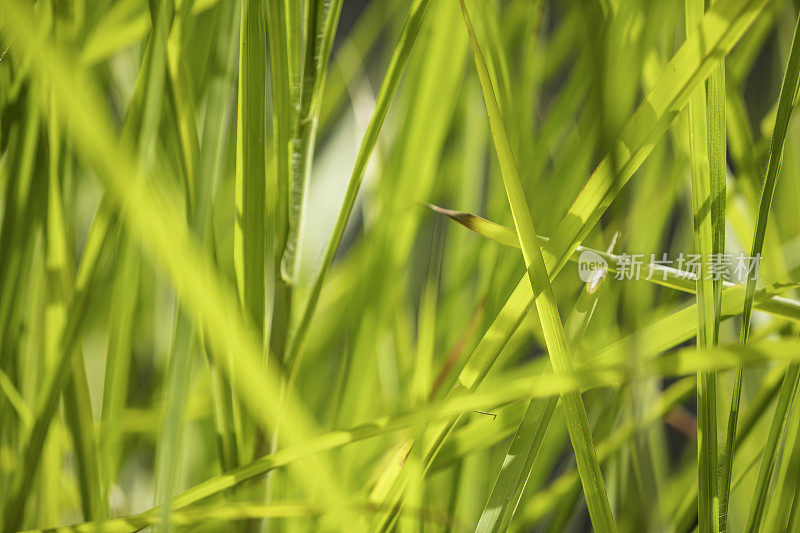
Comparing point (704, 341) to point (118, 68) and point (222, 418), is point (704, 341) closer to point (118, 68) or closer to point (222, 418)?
point (222, 418)

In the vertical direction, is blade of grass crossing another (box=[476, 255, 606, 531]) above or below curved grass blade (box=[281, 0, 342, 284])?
below

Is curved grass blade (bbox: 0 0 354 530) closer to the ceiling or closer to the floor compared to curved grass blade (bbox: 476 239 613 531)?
closer to the ceiling

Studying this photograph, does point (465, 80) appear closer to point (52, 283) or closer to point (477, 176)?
point (477, 176)

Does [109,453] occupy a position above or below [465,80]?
below

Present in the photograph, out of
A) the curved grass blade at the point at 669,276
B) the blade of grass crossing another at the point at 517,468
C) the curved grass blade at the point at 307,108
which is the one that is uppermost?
the curved grass blade at the point at 307,108

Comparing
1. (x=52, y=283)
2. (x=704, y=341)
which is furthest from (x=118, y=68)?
(x=704, y=341)

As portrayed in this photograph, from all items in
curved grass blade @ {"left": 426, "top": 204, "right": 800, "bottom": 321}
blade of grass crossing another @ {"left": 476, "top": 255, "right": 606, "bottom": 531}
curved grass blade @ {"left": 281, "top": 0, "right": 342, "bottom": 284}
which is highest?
curved grass blade @ {"left": 281, "top": 0, "right": 342, "bottom": 284}

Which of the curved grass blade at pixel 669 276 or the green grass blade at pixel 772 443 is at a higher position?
the curved grass blade at pixel 669 276

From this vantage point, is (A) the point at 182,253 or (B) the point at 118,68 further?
(B) the point at 118,68
